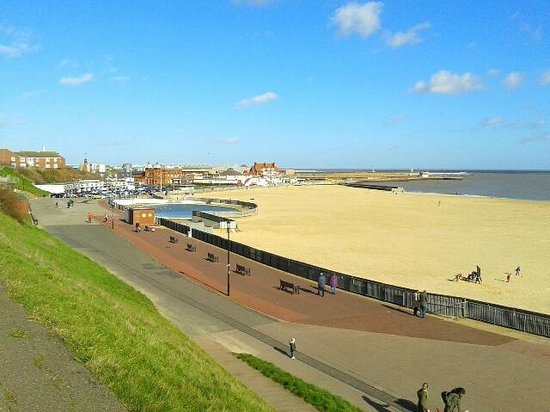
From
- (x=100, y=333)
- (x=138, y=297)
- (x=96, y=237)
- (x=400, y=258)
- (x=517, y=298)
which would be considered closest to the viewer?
(x=100, y=333)

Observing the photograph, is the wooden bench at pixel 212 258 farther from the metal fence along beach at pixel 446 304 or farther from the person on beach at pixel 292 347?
the person on beach at pixel 292 347

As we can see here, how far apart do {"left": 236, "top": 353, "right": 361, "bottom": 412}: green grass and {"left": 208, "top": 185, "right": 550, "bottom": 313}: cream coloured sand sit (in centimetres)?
1379

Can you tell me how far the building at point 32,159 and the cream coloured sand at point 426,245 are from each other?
99.9 meters

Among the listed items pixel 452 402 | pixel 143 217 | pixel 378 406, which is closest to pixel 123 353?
pixel 378 406

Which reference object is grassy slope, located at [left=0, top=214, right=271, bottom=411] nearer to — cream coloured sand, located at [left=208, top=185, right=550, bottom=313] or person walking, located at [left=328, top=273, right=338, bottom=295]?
person walking, located at [left=328, top=273, right=338, bottom=295]

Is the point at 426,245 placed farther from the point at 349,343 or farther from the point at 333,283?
the point at 349,343

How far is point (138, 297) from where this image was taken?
19750 millimetres

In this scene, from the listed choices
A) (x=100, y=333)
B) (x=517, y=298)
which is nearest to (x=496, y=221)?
(x=517, y=298)

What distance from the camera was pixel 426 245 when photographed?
1582 inches

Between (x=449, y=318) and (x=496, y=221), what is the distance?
1655 inches

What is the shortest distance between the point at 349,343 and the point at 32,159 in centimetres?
16205

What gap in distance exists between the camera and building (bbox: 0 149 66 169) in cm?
13775

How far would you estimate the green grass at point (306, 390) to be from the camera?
1128 centimetres

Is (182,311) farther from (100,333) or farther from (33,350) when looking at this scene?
(33,350)
